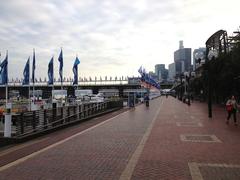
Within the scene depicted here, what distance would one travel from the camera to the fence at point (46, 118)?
51.0ft

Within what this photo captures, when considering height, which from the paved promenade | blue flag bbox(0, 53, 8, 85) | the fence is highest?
blue flag bbox(0, 53, 8, 85)

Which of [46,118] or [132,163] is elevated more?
[46,118]

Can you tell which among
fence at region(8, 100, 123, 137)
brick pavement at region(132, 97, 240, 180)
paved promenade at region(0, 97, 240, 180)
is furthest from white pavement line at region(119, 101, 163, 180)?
fence at region(8, 100, 123, 137)

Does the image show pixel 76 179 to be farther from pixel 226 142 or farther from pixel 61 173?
pixel 226 142

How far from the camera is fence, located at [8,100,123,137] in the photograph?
15531mm

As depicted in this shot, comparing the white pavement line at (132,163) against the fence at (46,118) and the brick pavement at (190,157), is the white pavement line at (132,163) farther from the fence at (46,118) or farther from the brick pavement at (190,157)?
the fence at (46,118)

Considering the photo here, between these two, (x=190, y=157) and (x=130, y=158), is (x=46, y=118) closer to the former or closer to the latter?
(x=130, y=158)

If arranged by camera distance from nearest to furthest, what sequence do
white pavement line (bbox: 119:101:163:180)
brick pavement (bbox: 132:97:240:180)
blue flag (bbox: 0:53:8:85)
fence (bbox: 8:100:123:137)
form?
white pavement line (bbox: 119:101:163:180) < brick pavement (bbox: 132:97:240:180) < fence (bbox: 8:100:123:137) < blue flag (bbox: 0:53:8:85)

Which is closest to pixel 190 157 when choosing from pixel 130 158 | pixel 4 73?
pixel 130 158

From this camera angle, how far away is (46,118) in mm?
A: 18203

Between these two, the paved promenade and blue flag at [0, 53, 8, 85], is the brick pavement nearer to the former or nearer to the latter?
the paved promenade

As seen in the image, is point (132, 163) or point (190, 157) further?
point (190, 157)

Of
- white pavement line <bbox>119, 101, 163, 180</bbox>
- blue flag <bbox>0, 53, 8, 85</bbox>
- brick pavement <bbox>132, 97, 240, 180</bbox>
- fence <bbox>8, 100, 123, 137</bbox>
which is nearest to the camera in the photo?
white pavement line <bbox>119, 101, 163, 180</bbox>

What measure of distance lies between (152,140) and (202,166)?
475 centimetres
